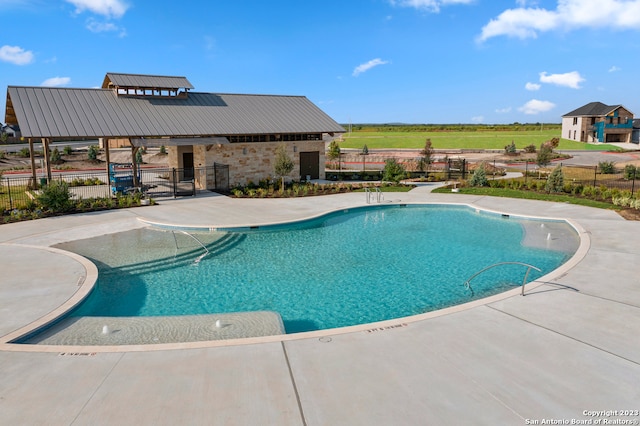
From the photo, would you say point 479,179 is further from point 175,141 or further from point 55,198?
point 55,198

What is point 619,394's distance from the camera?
6234mm

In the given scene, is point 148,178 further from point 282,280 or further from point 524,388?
point 524,388

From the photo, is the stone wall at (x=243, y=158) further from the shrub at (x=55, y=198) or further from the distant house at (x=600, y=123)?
the distant house at (x=600, y=123)

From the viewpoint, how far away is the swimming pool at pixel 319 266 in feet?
35.2

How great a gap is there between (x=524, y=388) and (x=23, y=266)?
503 inches

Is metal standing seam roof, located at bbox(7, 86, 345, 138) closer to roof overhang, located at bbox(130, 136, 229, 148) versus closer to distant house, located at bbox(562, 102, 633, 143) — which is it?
roof overhang, located at bbox(130, 136, 229, 148)

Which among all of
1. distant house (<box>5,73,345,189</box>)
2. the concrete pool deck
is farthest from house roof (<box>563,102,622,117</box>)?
the concrete pool deck

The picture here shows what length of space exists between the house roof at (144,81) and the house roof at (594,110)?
75972 millimetres

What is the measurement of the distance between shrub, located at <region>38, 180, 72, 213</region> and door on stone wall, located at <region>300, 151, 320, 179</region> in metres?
15.5

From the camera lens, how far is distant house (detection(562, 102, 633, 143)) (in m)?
76.0

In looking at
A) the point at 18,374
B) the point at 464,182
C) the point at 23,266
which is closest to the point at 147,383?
the point at 18,374

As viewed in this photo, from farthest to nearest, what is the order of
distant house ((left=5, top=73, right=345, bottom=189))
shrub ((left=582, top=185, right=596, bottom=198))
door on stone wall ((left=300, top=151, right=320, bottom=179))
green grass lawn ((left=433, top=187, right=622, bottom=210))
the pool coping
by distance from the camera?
1. door on stone wall ((left=300, top=151, right=320, bottom=179))
2. shrub ((left=582, top=185, right=596, bottom=198))
3. distant house ((left=5, top=73, right=345, bottom=189))
4. green grass lawn ((left=433, top=187, right=622, bottom=210))
5. the pool coping

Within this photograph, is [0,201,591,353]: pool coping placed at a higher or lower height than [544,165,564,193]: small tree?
lower

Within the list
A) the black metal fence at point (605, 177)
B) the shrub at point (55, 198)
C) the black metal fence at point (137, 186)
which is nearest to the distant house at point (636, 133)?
the black metal fence at point (605, 177)
